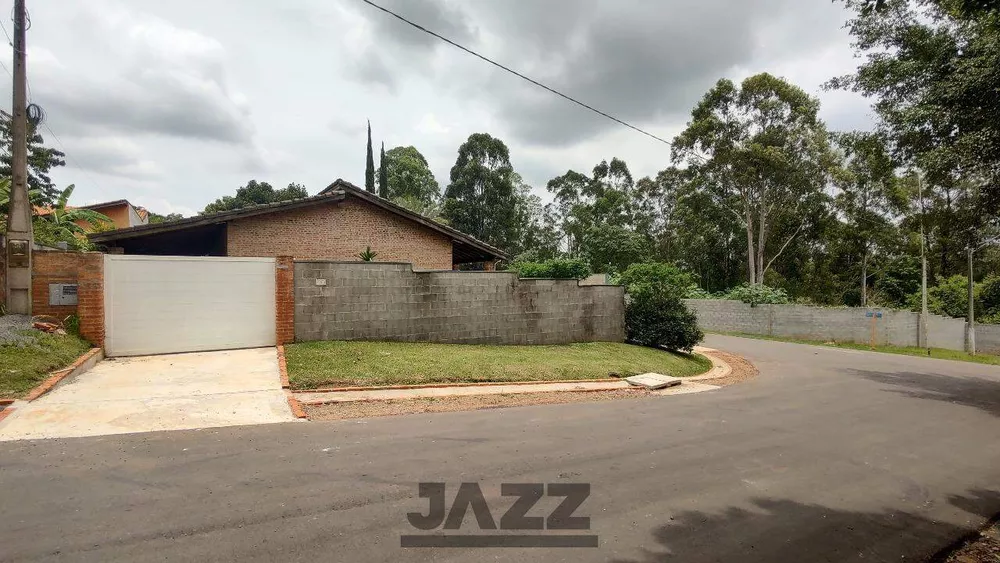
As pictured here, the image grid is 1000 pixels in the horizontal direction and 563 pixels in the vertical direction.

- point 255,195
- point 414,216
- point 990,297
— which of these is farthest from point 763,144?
point 255,195

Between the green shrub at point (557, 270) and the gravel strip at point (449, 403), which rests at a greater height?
the green shrub at point (557, 270)

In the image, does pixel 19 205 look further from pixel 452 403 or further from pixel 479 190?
pixel 479 190

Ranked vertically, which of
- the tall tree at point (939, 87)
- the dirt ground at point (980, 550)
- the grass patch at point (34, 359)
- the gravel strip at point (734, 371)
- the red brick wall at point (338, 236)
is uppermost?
the tall tree at point (939, 87)

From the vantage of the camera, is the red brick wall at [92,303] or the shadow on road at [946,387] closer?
the red brick wall at [92,303]

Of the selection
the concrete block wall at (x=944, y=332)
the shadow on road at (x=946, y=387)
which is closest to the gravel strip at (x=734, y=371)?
the shadow on road at (x=946, y=387)

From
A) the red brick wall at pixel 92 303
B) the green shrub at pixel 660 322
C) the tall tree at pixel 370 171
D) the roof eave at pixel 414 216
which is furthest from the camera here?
the tall tree at pixel 370 171

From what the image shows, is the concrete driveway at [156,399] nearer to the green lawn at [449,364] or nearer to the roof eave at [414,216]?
the green lawn at [449,364]

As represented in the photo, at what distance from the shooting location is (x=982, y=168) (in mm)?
10156

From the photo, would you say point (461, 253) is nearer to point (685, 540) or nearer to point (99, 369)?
point (99, 369)

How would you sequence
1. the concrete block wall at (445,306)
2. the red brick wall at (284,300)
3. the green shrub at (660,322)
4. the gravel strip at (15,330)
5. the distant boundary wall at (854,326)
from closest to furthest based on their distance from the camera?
the gravel strip at (15,330) < the red brick wall at (284,300) < the concrete block wall at (445,306) < the green shrub at (660,322) < the distant boundary wall at (854,326)

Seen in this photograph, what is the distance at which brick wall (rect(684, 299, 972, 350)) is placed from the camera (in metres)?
25.1

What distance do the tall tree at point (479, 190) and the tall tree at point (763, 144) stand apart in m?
14.6

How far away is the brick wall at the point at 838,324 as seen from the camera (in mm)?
25141

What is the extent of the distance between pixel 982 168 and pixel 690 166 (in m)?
25.5
